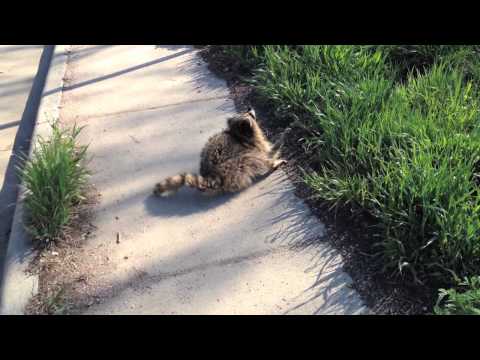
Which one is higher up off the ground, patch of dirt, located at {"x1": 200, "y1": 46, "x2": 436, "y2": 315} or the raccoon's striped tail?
the raccoon's striped tail

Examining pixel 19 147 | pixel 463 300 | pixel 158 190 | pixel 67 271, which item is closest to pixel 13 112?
pixel 19 147

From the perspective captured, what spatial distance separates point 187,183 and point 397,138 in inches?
68.1

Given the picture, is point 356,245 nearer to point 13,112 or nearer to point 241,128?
point 241,128

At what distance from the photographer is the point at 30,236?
12.3 feet

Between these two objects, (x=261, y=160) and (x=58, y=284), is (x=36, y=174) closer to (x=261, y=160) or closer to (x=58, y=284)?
(x=58, y=284)

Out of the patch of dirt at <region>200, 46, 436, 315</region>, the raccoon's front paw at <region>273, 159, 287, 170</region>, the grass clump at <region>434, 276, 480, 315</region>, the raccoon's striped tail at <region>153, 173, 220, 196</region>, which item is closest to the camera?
the grass clump at <region>434, 276, 480, 315</region>

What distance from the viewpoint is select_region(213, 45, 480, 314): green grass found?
3219 mm

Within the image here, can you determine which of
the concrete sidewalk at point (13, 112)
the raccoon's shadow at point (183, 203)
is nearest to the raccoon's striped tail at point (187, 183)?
the raccoon's shadow at point (183, 203)

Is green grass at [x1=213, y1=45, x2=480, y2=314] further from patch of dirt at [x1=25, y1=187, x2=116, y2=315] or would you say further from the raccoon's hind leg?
patch of dirt at [x1=25, y1=187, x2=116, y2=315]

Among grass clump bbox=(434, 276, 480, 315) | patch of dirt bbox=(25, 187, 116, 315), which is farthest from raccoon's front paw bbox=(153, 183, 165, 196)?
grass clump bbox=(434, 276, 480, 315)

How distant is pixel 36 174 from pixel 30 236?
474mm

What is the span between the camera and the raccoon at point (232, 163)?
4.06m

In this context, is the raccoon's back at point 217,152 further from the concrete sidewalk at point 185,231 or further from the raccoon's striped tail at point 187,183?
the concrete sidewalk at point 185,231

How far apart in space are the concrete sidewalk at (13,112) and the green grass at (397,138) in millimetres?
2585
